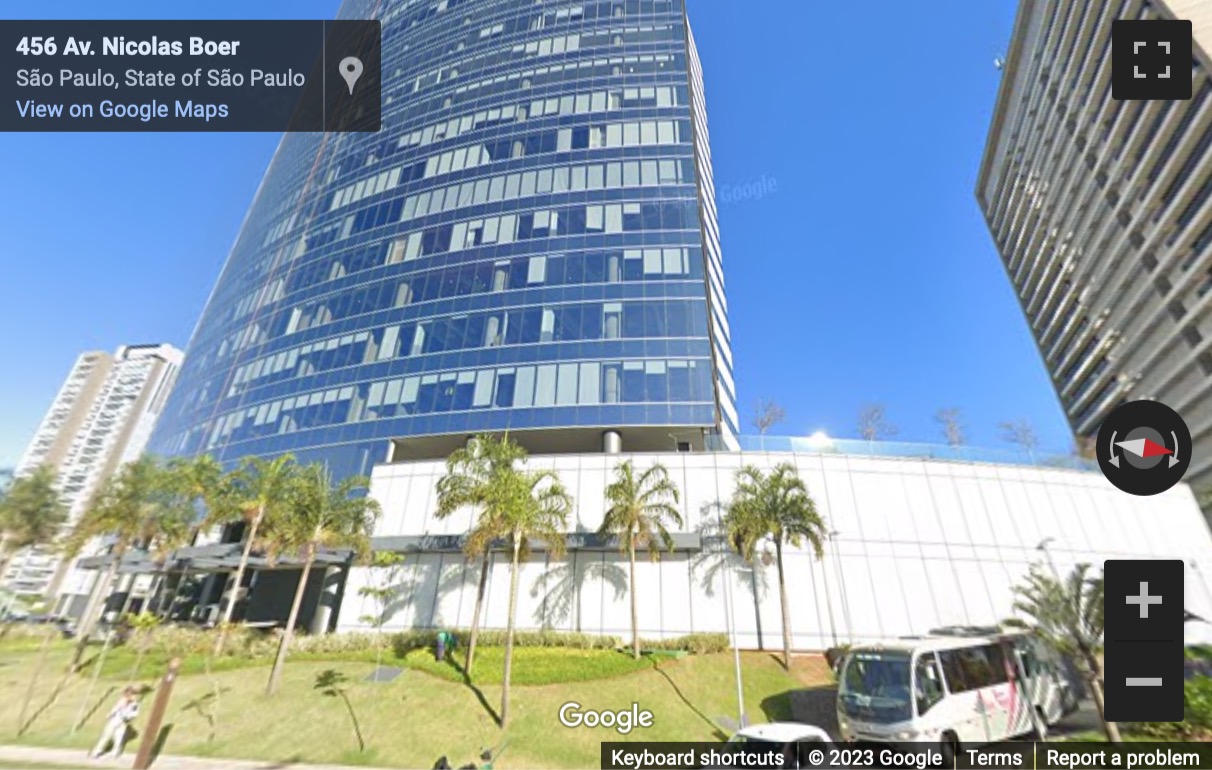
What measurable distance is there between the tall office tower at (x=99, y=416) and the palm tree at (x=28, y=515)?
127 m

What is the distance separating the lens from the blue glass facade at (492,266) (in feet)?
116

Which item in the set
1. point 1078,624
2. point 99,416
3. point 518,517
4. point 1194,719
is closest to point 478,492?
point 518,517

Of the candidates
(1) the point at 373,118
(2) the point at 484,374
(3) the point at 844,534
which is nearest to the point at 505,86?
(1) the point at 373,118

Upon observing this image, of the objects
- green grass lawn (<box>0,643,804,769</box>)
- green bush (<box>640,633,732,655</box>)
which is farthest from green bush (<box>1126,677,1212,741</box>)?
green bush (<box>640,633,732,655</box>)

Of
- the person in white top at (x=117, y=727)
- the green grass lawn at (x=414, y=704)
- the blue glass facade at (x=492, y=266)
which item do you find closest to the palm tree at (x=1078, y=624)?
the green grass lawn at (x=414, y=704)

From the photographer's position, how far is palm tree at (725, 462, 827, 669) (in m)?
24.7

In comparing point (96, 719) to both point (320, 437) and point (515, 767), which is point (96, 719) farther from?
point (320, 437)

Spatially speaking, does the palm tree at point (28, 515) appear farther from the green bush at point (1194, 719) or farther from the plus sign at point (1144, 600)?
the green bush at point (1194, 719)

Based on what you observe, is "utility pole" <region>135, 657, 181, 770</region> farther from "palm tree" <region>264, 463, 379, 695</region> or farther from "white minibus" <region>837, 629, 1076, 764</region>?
"white minibus" <region>837, 629, 1076, 764</region>

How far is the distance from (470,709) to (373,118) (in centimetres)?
6734

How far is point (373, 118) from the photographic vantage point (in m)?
62.2

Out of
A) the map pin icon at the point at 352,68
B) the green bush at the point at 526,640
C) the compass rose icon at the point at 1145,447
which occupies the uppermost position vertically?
the map pin icon at the point at 352,68

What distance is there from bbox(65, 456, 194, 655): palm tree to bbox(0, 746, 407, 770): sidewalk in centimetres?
1611

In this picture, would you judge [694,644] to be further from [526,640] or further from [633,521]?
[526,640]
